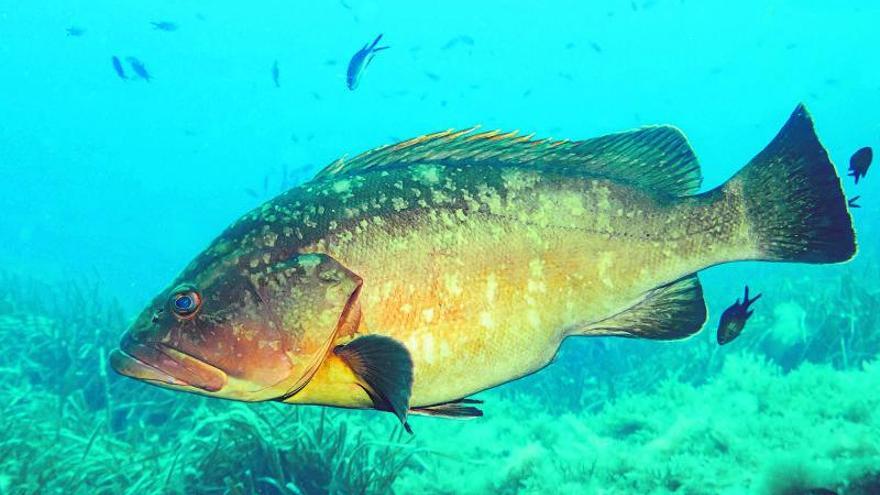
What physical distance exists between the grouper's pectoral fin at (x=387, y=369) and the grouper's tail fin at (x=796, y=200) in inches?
69.7

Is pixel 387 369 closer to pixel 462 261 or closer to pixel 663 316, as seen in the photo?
pixel 462 261

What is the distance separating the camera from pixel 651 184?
9.31ft

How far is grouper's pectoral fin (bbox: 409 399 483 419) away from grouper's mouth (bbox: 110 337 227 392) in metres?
0.83

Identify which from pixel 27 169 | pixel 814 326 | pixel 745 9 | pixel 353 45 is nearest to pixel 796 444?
pixel 814 326

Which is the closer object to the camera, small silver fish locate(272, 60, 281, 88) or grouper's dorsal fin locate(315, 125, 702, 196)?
grouper's dorsal fin locate(315, 125, 702, 196)

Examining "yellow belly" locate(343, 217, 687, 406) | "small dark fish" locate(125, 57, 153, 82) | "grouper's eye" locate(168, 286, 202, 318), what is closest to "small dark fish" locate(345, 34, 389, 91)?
"small dark fish" locate(125, 57, 153, 82)

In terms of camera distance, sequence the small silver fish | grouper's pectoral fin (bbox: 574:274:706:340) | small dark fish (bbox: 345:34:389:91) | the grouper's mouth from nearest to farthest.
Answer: the grouper's mouth < grouper's pectoral fin (bbox: 574:274:706:340) < small dark fish (bbox: 345:34:389:91) < the small silver fish

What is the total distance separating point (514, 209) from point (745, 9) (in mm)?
101748

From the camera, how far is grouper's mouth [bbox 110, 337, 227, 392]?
2240 millimetres

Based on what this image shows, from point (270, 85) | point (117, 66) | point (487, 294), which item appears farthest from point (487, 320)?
point (270, 85)

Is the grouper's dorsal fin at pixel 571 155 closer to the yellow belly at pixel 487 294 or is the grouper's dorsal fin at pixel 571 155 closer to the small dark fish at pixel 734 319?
the yellow belly at pixel 487 294

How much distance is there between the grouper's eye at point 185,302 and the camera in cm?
231

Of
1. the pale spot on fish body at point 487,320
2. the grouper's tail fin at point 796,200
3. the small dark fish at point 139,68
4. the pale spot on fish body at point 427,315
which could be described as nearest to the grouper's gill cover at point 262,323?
the pale spot on fish body at point 427,315

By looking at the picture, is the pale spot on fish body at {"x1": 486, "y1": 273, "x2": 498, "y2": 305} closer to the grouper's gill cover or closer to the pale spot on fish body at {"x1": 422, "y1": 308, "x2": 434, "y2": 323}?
the pale spot on fish body at {"x1": 422, "y1": 308, "x2": 434, "y2": 323}
